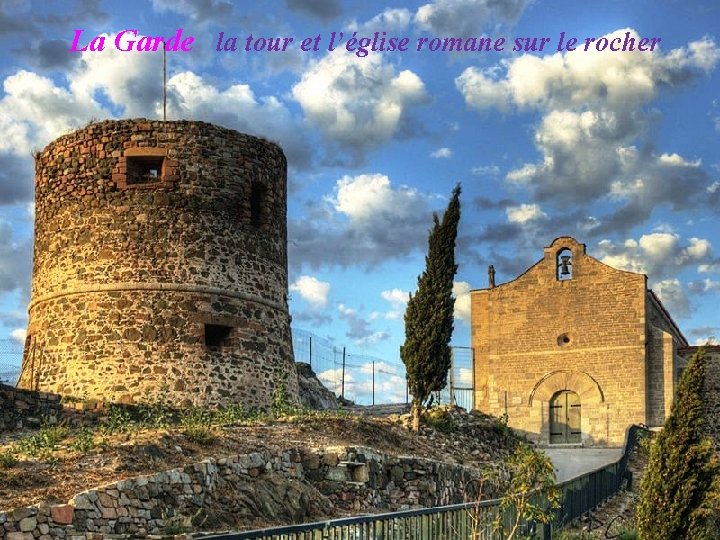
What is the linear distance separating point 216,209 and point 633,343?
16372 mm

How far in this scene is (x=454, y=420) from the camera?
77.6ft

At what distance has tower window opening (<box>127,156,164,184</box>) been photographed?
21156 mm

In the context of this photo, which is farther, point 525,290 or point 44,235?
point 525,290

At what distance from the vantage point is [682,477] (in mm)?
16812

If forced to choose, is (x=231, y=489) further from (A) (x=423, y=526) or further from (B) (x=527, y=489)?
(B) (x=527, y=489)

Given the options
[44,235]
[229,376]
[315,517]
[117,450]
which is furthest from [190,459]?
[44,235]

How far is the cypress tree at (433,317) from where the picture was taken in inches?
932

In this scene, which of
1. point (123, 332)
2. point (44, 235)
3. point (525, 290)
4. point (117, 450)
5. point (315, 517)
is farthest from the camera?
point (525, 290)

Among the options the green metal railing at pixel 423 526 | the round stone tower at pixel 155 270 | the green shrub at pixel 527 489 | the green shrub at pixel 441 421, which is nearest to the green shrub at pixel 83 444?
the green metal railing at pixel 423 526

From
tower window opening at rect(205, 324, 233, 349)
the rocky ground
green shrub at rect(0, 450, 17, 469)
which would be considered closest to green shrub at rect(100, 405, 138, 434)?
the rocky ground

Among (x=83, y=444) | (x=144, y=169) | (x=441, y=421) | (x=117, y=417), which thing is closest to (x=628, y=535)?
(x=441, y=421)

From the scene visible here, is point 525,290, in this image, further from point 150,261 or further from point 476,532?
point 476,532

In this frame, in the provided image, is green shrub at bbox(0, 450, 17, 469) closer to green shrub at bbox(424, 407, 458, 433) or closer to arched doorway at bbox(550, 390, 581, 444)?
green shrub at bbox(424, 407, 458, 433)

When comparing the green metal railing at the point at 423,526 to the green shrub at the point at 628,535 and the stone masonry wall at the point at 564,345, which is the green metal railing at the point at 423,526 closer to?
the green shrub at the point at 628,535
